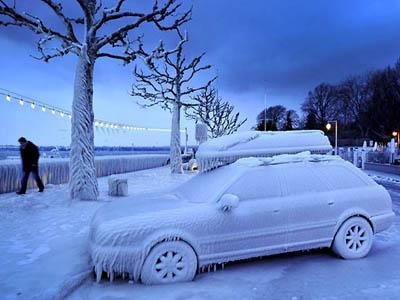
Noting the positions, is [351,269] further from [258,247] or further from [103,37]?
[103,37]

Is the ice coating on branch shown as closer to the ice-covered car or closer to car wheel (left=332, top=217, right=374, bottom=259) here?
the ice-covered car

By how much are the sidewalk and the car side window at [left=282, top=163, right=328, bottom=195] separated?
2835 mm

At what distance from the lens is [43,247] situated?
528 centimetres

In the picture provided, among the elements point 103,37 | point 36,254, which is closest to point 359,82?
point 103,37

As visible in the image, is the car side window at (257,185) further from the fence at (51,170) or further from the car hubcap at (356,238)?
the fence at (51,170)

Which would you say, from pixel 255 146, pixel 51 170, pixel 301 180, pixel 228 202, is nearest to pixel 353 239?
pixel 301 180

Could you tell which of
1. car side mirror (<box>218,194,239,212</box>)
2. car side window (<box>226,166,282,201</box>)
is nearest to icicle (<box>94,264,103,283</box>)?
car side mirror (<box>218,194,239,212</box>)

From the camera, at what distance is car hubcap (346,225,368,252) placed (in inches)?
192

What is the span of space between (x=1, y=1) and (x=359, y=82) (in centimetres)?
8137

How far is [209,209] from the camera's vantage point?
4.31m

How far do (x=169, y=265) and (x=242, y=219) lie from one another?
41.1 inches

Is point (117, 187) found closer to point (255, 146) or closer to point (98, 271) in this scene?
point (255, 146)

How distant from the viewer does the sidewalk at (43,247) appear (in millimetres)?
3816

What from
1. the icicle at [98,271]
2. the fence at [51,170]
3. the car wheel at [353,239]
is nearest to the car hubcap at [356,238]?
the car wheel at [353,239]
